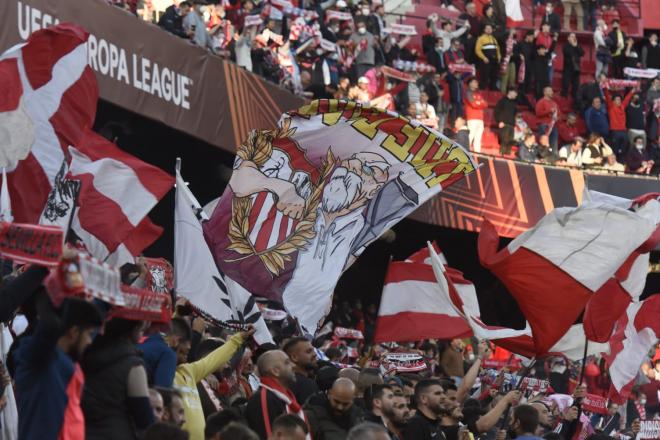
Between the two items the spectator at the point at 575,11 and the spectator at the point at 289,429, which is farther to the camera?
the spectator at the point at 575,11

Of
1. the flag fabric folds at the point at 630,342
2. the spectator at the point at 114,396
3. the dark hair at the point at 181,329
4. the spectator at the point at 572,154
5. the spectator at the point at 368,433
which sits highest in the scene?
the spectator at the point at 114,396

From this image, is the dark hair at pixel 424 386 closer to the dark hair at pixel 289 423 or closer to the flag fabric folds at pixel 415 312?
the dark hair at pixel 289 423

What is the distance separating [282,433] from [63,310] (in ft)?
5.34

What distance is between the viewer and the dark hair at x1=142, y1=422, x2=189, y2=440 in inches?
227

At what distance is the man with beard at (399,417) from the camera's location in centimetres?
925

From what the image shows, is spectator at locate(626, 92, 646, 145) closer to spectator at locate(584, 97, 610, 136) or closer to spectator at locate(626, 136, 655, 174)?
spectator at locate(626, 136, 655, 174)

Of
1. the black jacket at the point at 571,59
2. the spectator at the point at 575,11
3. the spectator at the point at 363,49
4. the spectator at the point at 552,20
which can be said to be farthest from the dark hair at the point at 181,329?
the spectator at the point at 575,11

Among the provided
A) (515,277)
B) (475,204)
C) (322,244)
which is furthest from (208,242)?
(475,204)

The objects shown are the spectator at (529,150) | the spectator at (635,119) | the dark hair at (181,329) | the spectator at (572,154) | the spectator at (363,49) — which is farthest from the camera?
the spectator at (635,119)

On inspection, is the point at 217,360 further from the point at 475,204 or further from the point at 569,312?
the point at 475,204

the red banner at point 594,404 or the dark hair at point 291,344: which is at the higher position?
the dark hair at point 291,344

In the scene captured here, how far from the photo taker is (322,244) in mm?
11609

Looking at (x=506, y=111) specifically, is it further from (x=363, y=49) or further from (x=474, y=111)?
(x=363, y=49)

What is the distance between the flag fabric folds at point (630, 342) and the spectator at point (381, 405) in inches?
137
